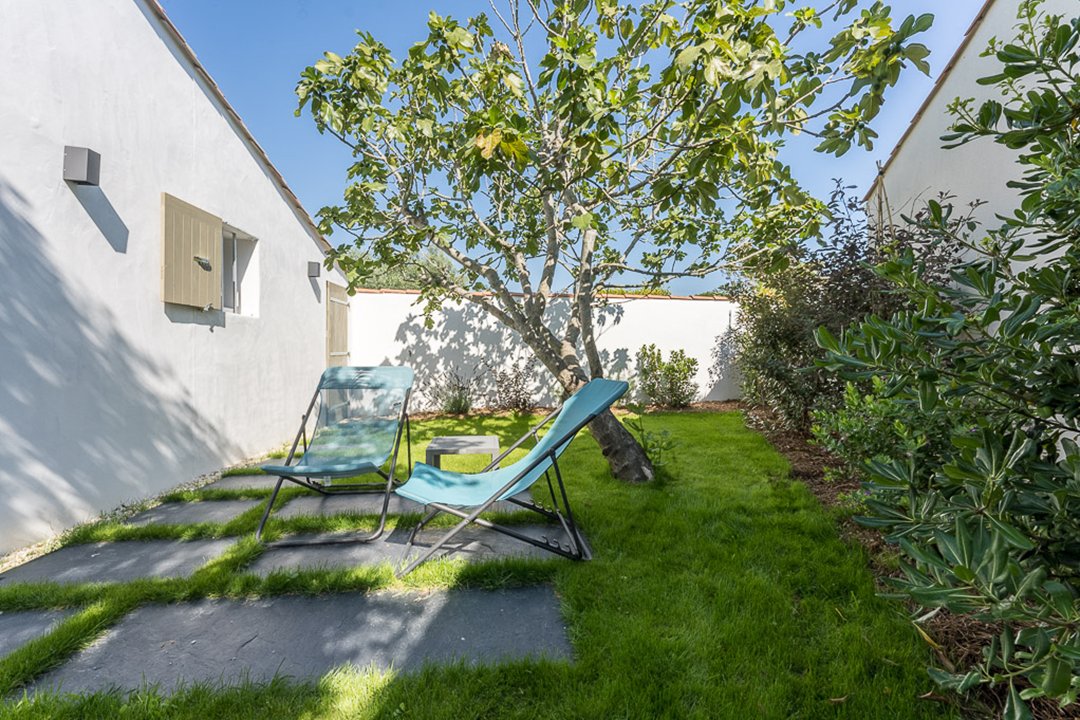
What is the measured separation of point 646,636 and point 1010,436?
1473mm

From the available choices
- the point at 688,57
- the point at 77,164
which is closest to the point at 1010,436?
the point at 688,57

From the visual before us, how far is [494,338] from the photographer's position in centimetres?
916

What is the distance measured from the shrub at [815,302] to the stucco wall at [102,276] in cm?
535

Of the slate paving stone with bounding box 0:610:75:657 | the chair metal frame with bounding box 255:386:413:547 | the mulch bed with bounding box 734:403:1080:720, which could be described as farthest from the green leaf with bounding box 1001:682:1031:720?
the slate paving stone with bounding box 0:610:75:657

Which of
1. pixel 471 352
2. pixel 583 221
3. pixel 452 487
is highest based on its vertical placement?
pixel 583 221

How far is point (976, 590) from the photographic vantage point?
3.23ft

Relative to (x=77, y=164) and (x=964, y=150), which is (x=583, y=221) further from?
(x=77, y=164)

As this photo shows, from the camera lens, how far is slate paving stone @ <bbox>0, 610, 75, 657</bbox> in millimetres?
1982

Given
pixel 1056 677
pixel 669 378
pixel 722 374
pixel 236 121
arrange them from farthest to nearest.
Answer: pixel 722 374 < pixel 669 378 < pixel 236 121 < pixel 1056 677

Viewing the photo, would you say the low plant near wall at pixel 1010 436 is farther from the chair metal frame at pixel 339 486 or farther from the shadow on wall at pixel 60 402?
the shadow on wall at pixel 60 402

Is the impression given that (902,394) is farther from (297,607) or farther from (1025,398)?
(297,607)

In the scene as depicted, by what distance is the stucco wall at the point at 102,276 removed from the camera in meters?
2.89

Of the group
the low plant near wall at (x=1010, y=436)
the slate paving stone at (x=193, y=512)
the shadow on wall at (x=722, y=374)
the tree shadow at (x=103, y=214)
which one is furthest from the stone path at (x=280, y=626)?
the shadow on wall at (x=722, y=374)

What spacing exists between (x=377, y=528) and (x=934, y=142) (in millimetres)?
5833
